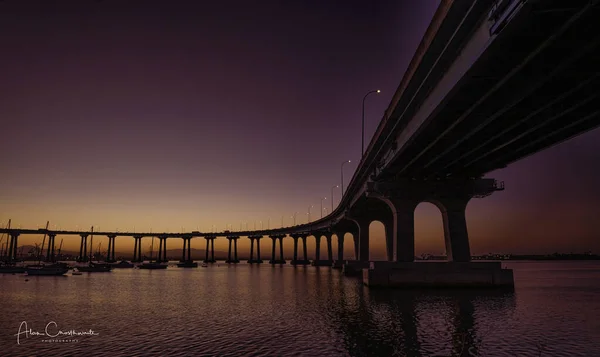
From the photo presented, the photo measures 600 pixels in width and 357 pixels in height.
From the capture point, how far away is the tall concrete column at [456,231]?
166ft

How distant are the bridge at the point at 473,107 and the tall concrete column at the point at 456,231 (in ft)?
0.41

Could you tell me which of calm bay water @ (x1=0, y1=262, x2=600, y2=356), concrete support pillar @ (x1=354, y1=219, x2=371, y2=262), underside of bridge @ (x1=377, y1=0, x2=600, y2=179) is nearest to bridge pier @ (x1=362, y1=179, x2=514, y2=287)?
calm bay water @ (x1=0, y1=262, x2=600, y2=356)

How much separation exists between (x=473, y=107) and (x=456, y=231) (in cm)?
2846

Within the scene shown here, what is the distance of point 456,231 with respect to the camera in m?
51.8

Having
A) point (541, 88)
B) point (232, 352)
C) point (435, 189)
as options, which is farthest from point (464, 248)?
point (232, 352)

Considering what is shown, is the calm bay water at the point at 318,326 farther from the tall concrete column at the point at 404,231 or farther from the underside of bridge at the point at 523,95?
the underside of bridge at the point at 523,95

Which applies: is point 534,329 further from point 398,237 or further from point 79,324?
point 79,324

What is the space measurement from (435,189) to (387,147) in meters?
11.4

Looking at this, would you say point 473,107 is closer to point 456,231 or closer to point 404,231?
point 404,231

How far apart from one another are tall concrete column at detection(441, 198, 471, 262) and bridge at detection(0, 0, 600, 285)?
12cm

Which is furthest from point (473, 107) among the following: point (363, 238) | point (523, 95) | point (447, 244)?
point (363, 238)

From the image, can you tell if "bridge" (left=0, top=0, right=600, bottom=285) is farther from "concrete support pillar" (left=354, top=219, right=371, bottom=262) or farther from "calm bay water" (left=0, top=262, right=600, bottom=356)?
"concrete support pillar" (left=354, top=219, right=371, bottom=262)

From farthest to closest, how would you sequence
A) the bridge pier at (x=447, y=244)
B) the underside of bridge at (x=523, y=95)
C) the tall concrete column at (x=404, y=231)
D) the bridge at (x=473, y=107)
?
the tall concrete column at (x=404, y=231), the bridge pier at (x=447, y=244), the bridge at (x=473, y=107), the underside of bridge at (x=523, y=95)

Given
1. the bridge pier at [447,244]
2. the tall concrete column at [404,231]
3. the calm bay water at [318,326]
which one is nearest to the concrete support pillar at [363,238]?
the bridge pier at [447,244]
